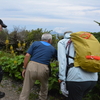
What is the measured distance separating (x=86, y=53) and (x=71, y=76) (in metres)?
0.44

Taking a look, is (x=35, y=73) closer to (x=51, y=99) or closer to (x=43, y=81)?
(x=43, y=81)

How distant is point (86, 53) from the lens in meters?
2.94

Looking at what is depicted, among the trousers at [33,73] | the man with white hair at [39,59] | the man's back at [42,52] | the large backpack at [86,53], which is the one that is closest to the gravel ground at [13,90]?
the trousers at [33,73]

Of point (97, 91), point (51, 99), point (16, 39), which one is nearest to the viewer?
point (97, 91)

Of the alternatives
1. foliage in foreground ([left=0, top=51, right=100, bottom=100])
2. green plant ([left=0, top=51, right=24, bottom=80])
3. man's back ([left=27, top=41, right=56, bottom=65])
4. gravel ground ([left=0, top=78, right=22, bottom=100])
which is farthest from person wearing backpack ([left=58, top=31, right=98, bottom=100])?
green plant ([left=0, top=51, right=24, bottom=80])

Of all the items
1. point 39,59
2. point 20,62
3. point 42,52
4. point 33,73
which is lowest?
point 20,62

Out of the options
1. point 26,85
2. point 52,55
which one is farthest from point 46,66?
point 26,85

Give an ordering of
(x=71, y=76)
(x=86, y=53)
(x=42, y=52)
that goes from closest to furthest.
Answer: (x=86, y=53)
(x=71, y=76)
(x=42, y=52)

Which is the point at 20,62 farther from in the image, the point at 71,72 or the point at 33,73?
the point at 71,72

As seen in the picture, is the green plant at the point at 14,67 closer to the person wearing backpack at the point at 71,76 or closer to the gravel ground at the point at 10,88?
the gravel ground at the point at 10,88

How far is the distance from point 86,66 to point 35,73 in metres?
1.34

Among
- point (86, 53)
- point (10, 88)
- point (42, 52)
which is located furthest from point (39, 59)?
point (10, 88)

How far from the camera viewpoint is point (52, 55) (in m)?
4.05

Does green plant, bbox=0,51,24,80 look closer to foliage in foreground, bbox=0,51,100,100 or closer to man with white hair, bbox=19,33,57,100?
foliage in foreground, bbox=0,51,100,100
